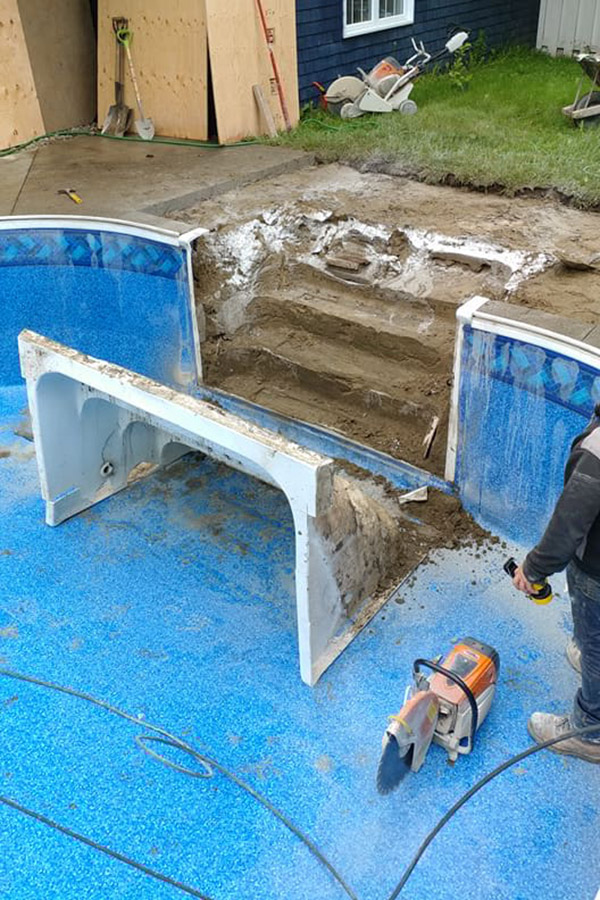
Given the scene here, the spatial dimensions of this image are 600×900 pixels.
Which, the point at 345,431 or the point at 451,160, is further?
the point at 451,160

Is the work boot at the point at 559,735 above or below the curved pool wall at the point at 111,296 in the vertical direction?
below

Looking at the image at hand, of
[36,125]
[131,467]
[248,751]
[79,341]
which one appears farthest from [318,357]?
[36,125]

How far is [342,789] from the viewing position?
9.69 ft

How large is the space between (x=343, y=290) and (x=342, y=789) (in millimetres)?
3656

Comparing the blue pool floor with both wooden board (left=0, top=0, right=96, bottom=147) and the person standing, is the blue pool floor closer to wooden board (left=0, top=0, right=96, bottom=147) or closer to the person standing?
the person standing

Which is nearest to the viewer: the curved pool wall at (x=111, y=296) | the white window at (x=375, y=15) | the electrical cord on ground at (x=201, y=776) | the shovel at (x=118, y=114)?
the electrical cord on ground at (x=201, y=776)

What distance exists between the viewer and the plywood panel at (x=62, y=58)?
8.42 meters

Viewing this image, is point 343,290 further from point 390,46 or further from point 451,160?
point 390,46

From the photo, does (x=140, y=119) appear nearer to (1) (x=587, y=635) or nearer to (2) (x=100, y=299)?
(2) (x=100, y=299)

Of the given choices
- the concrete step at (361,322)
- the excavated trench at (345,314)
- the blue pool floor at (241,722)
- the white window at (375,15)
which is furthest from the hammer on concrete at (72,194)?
the white window at (375,15)

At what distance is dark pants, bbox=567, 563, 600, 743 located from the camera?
263cm

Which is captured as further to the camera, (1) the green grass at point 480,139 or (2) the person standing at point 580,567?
(1) the green grass at point 480,139

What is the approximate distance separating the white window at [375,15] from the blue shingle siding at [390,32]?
3.2 inches

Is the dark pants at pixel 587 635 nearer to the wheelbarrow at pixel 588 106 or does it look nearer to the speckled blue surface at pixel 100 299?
the speckled blue surface at pixel 100 299
